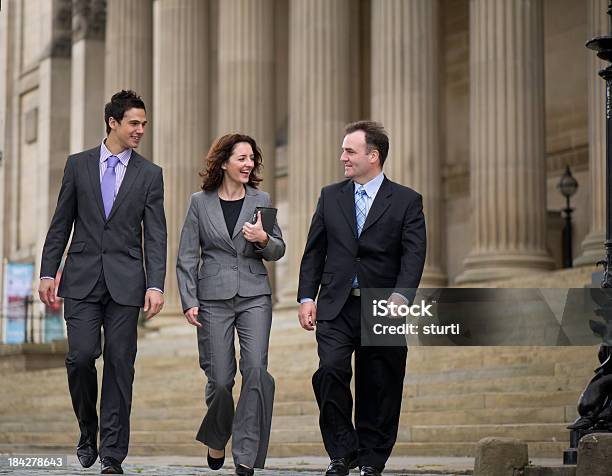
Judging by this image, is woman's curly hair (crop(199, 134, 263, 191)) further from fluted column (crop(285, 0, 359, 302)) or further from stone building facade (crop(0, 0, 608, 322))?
fluted column (crop(285, 0, 359, 302))

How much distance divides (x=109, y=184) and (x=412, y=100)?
18.9 m

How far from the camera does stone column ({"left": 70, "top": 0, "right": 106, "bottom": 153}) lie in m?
45.3

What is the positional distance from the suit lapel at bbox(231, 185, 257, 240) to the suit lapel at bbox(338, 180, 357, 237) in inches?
27.0

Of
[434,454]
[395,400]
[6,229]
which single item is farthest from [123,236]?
[6,229]

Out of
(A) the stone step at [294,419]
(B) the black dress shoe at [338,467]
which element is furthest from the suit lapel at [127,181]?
(A) the stone step at [294,419]

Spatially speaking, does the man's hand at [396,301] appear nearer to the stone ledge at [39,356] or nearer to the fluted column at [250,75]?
the fluted column at [250,75]

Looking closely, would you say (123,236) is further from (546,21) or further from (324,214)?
(546,21)

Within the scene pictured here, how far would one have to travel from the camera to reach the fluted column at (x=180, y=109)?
36469mm

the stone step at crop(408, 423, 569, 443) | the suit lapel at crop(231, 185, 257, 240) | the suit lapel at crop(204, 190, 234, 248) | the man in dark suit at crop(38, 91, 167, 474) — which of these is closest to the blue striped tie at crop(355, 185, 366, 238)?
the suit lapel at crop(231, 185, 257, 240)

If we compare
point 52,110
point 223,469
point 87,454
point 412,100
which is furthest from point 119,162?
point 52,110

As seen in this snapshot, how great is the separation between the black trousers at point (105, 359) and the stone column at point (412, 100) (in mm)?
18785

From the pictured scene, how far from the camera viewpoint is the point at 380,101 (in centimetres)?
3034

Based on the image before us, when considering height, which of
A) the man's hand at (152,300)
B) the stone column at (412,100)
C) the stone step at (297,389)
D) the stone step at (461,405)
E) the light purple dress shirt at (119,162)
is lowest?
the stone step at (461,405)

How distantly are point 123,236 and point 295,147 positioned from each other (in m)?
21.4
